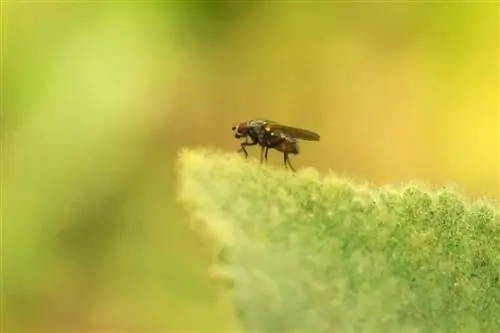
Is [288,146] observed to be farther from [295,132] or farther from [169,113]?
[169,113]

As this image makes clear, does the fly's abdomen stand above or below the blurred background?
below

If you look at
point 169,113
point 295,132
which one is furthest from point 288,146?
point 169,113

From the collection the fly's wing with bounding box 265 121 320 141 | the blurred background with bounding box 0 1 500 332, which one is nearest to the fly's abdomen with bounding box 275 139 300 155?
the fly's wing with bounding box 265 121 320 141

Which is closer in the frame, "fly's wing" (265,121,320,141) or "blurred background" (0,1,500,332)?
"fly's wing" (265,121,320,141)

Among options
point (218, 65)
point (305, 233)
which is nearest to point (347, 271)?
point (305, 233)

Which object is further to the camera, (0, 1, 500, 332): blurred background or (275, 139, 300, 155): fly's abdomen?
(0, 1, 500, 332): blurred background

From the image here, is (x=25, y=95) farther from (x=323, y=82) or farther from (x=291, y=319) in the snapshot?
(x=291, y=319)

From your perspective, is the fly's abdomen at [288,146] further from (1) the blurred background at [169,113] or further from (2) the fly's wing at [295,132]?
(1) the blurred background at [169,113]

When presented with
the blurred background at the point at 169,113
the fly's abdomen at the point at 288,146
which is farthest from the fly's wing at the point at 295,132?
the blurred background at the point at 169,113

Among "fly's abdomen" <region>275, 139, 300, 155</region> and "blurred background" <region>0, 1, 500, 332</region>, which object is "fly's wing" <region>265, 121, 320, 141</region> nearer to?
"fly's abdomen" <region>275, 139, 300, 155</region>
